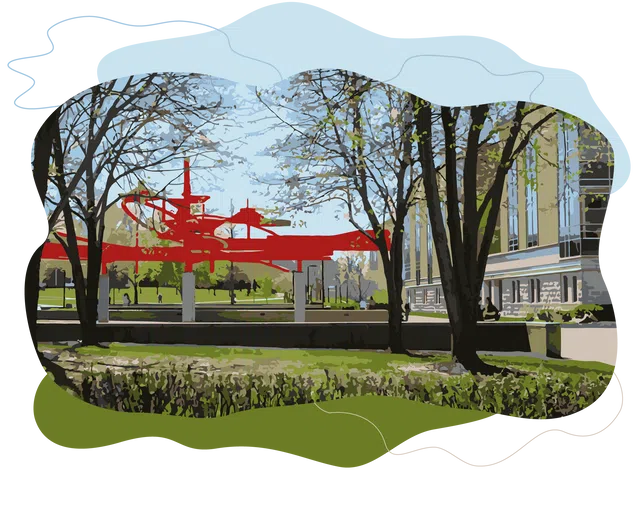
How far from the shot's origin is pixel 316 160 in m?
7.39

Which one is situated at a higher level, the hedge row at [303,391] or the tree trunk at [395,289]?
the tree trunk at [395,289]

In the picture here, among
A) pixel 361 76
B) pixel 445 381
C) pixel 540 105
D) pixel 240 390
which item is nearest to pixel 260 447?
pixel 240 390

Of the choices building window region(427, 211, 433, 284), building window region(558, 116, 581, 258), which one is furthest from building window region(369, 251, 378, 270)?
building window region(558, 116, 581, 258)

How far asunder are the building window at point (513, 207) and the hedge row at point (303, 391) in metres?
1.42

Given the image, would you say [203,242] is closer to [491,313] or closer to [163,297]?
[163,297]

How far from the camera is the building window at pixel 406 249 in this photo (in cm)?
757

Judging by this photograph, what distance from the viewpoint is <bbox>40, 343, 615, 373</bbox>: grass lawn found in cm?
700

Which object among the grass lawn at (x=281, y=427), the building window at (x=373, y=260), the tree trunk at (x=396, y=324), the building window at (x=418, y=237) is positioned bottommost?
the grass lawn at (x=281, y=427)

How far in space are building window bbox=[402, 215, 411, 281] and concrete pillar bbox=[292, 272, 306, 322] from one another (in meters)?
1.09

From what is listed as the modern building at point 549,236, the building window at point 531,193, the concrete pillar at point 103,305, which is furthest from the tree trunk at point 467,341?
the concrete pillar at point 103,305

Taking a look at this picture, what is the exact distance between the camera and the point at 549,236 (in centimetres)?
754

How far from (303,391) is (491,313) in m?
2.11

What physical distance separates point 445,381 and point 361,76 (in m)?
3.10

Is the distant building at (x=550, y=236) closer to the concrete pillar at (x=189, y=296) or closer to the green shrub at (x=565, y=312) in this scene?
the green shrub at (x=565, y=312)
